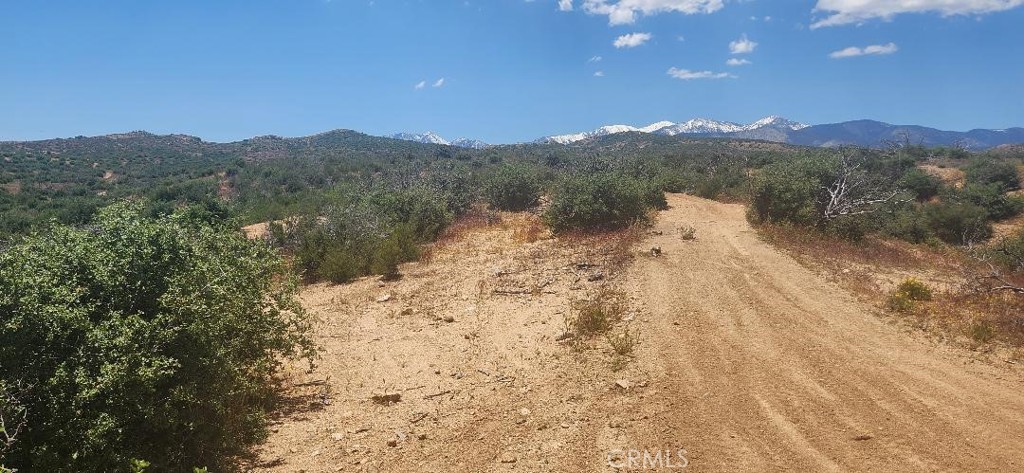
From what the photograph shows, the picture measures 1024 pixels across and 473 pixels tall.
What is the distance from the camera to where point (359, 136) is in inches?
4063

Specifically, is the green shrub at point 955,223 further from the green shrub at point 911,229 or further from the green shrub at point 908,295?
the green shrub at point 908,295

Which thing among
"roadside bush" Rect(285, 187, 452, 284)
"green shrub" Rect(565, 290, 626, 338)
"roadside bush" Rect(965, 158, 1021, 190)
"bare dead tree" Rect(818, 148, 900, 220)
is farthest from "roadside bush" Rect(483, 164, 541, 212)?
"roadside bush" Rect(965, 158, 1021, 190)

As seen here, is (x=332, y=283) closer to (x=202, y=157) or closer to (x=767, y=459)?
(x=767, y=459)

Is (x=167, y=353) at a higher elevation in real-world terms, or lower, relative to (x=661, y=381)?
higher

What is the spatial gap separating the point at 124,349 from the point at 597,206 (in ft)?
49.1

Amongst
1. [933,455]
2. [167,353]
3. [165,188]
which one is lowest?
[933,455]

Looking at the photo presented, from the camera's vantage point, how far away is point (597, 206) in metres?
18.0

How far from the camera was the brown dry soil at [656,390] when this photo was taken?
5309 mm

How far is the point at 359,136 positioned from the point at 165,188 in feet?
222

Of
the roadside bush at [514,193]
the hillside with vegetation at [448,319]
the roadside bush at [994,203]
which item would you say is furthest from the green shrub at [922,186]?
the roadside bush at [514,193]

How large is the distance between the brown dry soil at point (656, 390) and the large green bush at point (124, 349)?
75 centimetres


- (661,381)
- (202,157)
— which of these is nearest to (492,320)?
(661,381)

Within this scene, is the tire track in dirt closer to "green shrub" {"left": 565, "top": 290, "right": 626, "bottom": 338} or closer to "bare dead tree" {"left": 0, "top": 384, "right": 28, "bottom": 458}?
"green shrub" {"left": 565, "top": 290, "right": 626, "bottom": 338}

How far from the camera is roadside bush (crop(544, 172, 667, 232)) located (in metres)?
18.2
